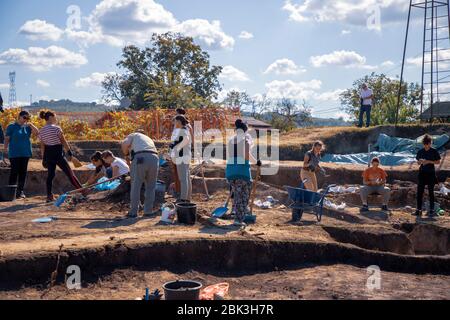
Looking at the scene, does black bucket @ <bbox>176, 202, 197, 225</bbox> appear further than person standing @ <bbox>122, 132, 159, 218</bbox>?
No

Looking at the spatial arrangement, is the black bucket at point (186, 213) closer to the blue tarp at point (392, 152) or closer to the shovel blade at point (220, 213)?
the shovel blade at point (220, 213)

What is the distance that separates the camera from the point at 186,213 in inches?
343

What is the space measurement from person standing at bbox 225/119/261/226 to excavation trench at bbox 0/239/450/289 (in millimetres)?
1192

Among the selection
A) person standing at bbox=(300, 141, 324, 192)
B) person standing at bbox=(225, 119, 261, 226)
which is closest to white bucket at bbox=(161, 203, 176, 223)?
person standing at bbox=(225, 119, 261, 226)

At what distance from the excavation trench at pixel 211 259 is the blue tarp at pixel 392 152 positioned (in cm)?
907

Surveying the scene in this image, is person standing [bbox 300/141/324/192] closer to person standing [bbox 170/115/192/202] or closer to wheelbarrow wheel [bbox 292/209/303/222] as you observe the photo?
wheelbarrow wheel [bbox 292/209/303/222]

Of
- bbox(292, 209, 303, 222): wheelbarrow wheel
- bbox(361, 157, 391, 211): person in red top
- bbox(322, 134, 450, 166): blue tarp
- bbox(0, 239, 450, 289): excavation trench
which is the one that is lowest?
bbox(0, 239, 450, 289): excavation trench

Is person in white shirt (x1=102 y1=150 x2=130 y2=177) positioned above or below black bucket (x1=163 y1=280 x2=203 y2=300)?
above

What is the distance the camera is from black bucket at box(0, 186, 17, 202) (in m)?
11.0

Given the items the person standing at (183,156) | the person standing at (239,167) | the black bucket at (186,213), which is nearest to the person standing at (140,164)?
the person standing at (183,156)

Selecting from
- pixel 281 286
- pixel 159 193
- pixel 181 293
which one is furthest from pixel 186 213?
pixel 181 293
